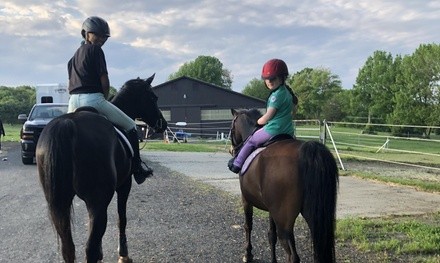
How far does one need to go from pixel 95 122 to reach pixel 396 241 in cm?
414

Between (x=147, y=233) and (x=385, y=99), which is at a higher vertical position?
(x=385, y=99)

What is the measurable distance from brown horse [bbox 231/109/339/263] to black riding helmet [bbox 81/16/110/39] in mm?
2230

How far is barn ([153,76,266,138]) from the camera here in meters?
49.3

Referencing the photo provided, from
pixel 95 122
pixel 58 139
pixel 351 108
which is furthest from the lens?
pixel 351 108

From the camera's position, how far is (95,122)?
4008 mm

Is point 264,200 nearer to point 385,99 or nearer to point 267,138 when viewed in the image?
point 267,138

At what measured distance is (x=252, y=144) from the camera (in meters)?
4.71

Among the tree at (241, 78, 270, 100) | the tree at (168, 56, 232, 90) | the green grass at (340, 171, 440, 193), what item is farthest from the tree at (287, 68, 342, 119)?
the green grass at (340, 171, 440, 193)

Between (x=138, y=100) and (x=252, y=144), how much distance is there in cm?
170

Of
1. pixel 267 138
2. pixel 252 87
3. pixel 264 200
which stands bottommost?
pixel 264 200

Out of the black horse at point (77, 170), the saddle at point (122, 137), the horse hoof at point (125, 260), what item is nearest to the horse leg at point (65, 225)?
the black horse at point (77, 170)

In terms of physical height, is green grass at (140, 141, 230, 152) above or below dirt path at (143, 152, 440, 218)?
below

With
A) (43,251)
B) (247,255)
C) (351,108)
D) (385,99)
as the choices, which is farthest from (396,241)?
(351,108)

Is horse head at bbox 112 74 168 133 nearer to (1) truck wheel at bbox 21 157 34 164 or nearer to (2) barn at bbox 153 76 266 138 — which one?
(1) truck wheel at bbox 21 157 34 164
